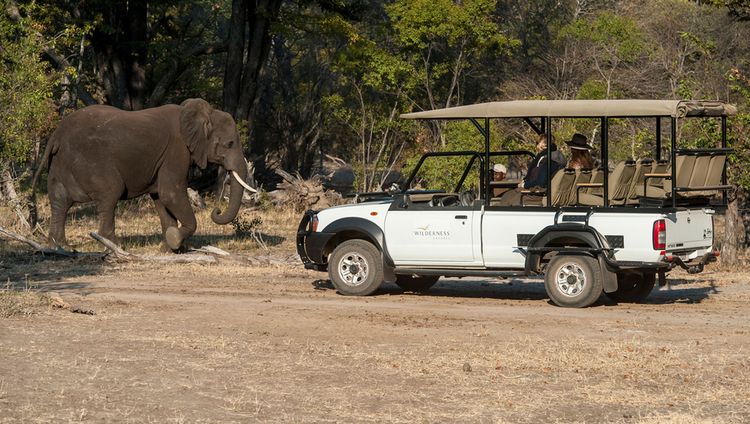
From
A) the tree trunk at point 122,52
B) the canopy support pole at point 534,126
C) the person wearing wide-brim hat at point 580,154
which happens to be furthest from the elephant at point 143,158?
the tree trunk at point 122,52

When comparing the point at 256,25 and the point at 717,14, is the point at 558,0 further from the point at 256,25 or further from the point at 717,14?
the point at 256,25

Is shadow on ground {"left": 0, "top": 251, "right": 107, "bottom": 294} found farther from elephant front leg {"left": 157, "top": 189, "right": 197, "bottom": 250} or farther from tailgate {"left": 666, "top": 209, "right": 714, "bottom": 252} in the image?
tailgate {"left": 666, "top": 209, "right": 714, "bottom": 252}

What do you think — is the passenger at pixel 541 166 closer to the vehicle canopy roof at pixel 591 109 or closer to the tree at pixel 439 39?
the vehicle canopy roof at pixel 591 109

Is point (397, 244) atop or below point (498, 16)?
below

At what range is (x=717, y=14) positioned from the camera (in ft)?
161

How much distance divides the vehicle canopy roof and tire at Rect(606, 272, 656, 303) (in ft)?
7.57

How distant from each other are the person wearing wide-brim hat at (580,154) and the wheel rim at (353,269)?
2.95 meters

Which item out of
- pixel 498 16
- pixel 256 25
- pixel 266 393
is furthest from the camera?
pixel 498 16

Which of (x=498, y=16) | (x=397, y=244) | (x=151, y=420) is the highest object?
(x=498, y=16)

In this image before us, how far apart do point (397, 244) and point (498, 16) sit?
1328 inches

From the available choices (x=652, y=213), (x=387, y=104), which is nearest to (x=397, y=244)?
(x=652, y=213)

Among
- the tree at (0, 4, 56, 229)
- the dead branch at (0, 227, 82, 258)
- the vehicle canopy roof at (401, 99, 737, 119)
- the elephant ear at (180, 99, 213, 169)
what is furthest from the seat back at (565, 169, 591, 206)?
the tree at (0, 4, 56, 229)

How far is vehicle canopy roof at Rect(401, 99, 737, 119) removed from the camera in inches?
573

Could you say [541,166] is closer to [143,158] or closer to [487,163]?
[487,163]
